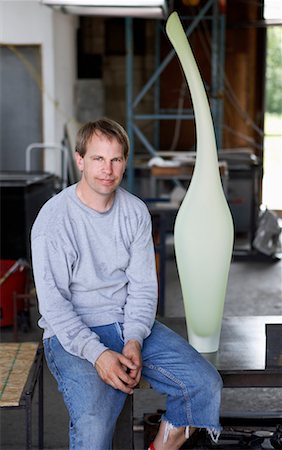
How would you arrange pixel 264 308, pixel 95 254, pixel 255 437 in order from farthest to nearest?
pixel 264 308 → pixel 255 437 → pixel 95 254

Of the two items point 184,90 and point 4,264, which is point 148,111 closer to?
point 184,90

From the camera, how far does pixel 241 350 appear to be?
2.15 meters

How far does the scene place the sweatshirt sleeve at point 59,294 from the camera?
1883 mm

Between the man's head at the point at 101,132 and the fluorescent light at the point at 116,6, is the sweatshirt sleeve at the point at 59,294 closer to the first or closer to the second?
the man's head at the point at 101,132

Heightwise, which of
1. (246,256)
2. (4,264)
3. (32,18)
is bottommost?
(246,256)

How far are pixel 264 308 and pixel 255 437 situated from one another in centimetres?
231

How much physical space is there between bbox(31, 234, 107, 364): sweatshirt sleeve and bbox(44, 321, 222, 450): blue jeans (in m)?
0.05

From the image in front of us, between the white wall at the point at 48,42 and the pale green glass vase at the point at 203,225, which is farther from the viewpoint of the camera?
the white wall at the point at 48,42

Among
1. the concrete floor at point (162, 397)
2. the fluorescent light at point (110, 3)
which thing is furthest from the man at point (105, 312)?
the fluorescent light at point (110, 3)

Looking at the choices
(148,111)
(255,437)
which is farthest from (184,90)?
(255,437)

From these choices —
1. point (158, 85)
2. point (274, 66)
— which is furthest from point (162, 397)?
point (274, 66)

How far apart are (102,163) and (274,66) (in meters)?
8.66

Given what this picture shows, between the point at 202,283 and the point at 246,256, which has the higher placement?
the point at 202,283

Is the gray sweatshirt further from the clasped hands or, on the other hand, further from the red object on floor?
the red object on floor
